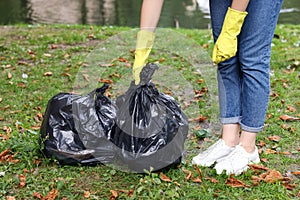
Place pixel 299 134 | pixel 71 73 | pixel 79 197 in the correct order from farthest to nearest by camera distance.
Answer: pixel 71 73
pixel 299 134
pixel 79 197

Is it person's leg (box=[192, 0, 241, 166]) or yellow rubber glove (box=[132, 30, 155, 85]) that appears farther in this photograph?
person's leg (box=[192, 0, 241, 166])

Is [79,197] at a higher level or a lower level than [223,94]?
lower

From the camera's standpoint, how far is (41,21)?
36.7ft

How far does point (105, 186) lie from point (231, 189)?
706mm

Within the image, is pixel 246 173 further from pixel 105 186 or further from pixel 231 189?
pixel 105 186

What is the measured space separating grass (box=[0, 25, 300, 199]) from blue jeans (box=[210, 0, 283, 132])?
1.22ft

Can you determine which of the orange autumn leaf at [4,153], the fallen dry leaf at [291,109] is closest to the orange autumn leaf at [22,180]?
the orange autumn leaf at [4,153]

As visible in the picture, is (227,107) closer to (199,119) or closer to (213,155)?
(213,155)

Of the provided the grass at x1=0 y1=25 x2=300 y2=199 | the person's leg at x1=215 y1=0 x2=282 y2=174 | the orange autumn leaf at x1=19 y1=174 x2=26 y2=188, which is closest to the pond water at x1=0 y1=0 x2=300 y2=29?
the grass at x1=0 y1=25 x2=300 y2=199

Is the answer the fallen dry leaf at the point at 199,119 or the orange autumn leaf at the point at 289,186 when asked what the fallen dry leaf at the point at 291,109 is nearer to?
the fallen dry leaf at the point at 199,119

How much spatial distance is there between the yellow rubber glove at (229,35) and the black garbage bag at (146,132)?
1.29 ft

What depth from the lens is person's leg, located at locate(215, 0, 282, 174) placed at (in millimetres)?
2291

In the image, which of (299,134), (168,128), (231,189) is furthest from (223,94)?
(299,134)

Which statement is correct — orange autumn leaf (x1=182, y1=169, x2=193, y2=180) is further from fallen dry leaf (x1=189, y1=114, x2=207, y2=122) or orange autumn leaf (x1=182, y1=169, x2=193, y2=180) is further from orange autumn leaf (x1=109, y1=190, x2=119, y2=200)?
fallen dry leaf (x1=189, y1=114, x2=207, y2=122)
